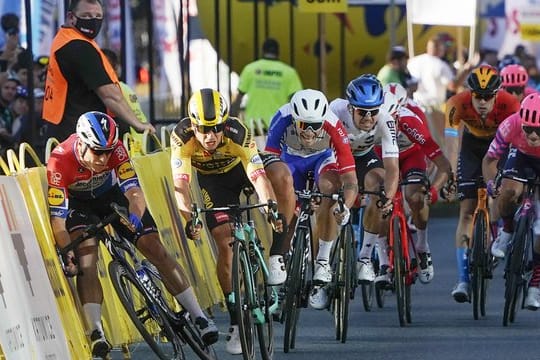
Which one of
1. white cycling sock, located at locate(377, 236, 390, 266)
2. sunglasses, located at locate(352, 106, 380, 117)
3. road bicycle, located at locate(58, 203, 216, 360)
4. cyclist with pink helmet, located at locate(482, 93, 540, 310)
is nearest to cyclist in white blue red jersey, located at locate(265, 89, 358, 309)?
sunglasses, located at locate(352, 106, 380, 117)

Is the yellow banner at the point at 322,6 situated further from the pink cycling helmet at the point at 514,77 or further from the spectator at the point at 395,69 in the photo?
the pink cycling helmet at the point at 514,77

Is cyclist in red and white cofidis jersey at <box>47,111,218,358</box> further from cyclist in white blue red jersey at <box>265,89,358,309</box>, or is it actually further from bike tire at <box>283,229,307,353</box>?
cyclist in white blue red jersey at <box>265,89,358,309</box>

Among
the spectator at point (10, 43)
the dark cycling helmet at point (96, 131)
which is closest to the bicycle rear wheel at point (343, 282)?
the dark cycling helmet at point (96, 131)

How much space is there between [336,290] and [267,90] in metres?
9.99

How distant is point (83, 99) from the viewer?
13.0 m

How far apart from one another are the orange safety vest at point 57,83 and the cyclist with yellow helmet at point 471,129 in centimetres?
345

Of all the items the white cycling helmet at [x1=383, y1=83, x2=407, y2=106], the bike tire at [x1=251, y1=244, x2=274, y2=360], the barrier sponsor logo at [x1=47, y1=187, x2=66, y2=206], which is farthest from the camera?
the white cycling helmet at [x1=383, y1=83, x2=407, y2=106]

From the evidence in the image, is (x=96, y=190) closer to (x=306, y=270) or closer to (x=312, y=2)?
(x=306, y=270)

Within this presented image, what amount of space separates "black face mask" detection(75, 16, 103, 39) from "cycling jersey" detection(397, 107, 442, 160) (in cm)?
318

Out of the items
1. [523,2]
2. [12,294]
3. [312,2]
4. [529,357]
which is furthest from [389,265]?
[523,2]

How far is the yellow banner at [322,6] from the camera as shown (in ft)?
70.0

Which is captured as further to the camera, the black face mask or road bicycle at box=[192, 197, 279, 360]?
the black face mask

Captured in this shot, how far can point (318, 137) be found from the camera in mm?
12891

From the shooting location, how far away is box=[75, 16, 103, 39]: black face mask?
12969mm
